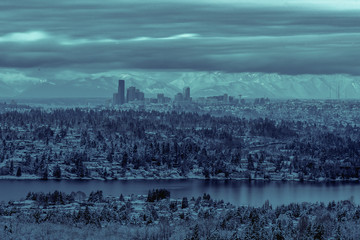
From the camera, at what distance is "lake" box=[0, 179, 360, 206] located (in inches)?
2736

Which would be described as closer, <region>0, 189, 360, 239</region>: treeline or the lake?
<region>0, 189, 360, 239</region>: treeline

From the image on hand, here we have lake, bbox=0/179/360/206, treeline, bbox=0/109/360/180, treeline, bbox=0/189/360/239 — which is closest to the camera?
treeline, bbox=0/189/360/239

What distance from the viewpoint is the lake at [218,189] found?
2736 inches

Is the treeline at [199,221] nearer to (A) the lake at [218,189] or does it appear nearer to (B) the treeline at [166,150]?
(A) the lake at [218,189]

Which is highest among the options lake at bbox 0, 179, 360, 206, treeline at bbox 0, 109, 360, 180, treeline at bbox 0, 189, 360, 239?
treeline at bbox 0, 109, 360, 180

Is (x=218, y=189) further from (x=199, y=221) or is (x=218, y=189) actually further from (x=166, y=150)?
(x=199, y=221)

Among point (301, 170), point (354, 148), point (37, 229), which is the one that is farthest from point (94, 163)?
point (37, 229)

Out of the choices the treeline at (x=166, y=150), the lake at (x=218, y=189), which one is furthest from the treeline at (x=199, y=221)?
the treeline at (x=166, y=150)

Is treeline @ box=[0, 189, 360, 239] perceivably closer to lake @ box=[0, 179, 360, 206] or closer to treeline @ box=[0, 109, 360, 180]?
lake @ box=[0, 179, 360, 206]

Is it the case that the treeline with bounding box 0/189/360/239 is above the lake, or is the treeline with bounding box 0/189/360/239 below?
above

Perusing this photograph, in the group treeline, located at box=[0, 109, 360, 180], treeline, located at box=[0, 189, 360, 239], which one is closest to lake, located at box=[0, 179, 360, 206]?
treeline, located at box=[0, 109, 360, 180]

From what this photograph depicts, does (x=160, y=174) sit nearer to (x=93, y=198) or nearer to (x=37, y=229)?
(x=93, y=198)

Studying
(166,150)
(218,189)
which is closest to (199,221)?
(218,189)

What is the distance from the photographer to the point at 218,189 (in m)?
79.0
